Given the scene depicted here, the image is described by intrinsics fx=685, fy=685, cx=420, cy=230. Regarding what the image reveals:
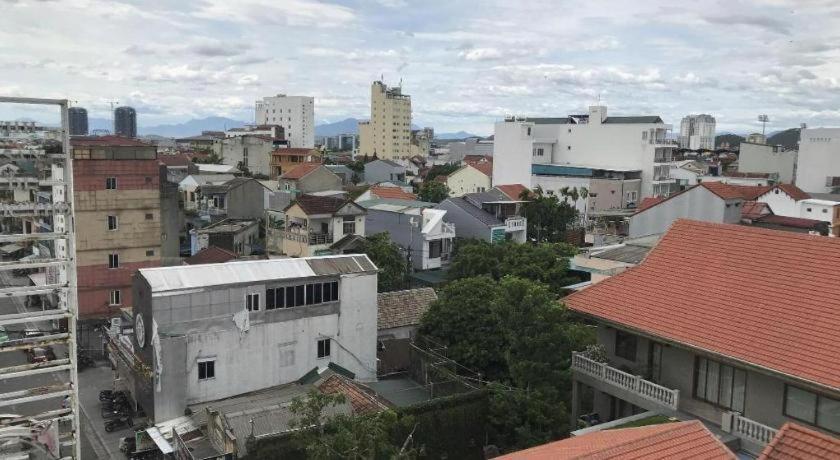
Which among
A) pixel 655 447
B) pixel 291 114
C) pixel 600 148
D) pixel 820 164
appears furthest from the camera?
pixel 291 114

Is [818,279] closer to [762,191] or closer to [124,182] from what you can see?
[124,182]

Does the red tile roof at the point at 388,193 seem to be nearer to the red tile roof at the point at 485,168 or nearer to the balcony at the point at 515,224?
the balcony at the point at 515,224

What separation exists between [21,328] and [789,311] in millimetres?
36225

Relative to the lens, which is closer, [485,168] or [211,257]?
[211,257]

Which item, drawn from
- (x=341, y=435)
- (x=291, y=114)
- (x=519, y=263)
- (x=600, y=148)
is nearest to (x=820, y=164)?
(x=600, y=148)

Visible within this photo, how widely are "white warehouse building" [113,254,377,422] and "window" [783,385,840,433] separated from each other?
15.0 meters

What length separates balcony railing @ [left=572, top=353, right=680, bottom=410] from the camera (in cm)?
1717

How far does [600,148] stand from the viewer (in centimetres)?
7662

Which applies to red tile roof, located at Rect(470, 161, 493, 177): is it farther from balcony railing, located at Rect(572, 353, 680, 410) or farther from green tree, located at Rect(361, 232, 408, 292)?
balcony railing, located at Rect(572, 353, 680, 410)

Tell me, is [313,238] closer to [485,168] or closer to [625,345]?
[625,345]

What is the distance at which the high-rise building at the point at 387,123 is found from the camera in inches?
5906

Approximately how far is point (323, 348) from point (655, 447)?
15684 millimetres

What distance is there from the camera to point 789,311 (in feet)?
52.4

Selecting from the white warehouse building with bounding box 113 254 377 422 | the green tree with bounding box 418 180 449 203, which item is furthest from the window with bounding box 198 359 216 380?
the green tree with bounding box 418 180 449 203
